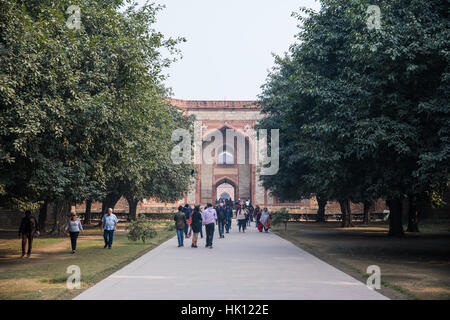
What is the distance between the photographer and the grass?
8.11 metres

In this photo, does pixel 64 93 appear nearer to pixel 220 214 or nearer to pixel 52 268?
pixel 52 268

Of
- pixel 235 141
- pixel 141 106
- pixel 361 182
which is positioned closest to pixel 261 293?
pixel 361 182

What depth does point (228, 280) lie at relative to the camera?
9.16m

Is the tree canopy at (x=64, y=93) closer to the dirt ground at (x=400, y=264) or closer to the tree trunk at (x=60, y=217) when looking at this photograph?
the dirt ground at (x=400, y=264)

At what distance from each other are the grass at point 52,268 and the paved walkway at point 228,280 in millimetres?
438

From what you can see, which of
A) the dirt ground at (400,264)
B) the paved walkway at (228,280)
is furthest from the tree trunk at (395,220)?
the paved walkway at (228,280)

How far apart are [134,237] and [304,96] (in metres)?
8.23

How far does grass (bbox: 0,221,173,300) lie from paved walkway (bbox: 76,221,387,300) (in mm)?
438

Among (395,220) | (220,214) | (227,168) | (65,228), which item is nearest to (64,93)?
(65,228)

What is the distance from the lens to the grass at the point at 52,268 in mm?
8109

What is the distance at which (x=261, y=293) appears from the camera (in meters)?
7.73

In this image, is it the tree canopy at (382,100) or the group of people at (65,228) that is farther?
the group of people at (65,228)

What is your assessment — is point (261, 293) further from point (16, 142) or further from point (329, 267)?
point (16, 142)

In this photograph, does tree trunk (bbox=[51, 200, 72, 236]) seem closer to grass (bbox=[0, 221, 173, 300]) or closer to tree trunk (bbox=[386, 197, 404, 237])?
grass (bbox=[0, 221, 173, 300])
